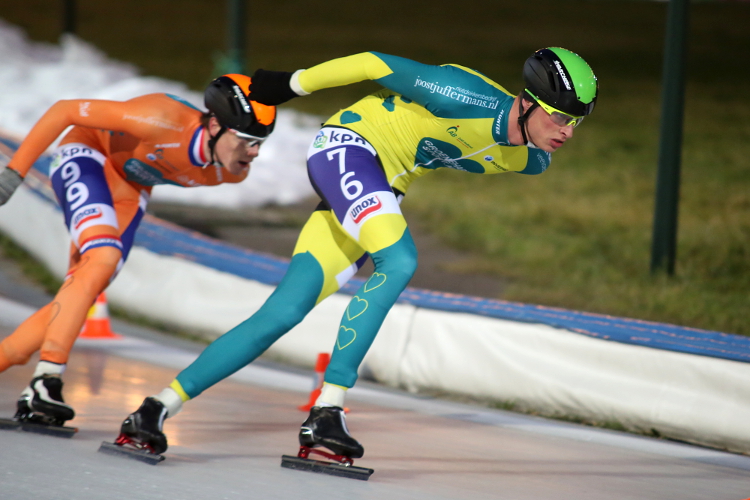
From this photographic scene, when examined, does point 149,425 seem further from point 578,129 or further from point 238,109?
point 578,129

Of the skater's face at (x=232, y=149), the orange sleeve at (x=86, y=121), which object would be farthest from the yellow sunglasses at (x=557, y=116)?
the orange sleeve at (x=86, y=121)

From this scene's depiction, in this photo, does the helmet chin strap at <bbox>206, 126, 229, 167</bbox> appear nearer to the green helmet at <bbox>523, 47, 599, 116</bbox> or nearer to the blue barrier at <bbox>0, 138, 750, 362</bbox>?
the green helmet at <bbox>523, 47, 599, 116</bbox>

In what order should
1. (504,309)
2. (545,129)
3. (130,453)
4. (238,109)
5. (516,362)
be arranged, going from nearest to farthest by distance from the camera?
1. (130,453)
2. (545,129)
3. (238,109)
4. (516,362)
5. (504,309)

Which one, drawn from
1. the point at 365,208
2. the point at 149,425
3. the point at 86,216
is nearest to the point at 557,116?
the point at 365,208

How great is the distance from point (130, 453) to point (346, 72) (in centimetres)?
176

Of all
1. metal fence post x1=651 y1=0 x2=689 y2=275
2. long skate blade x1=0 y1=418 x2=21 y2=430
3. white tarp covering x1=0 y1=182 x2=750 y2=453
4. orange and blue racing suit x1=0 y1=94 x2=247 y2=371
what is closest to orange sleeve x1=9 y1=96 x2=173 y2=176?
orange and blue racing suit x1=0 y1=94 x2=247 y2=371

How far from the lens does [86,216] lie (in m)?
4.39

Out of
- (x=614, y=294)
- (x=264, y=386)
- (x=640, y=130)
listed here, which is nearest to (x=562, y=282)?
(x=614, y=294)

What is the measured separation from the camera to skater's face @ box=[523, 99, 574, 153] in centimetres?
372

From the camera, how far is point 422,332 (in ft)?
19.6

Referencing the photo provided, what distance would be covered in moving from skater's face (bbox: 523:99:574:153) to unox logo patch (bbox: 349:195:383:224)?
0.70 metres

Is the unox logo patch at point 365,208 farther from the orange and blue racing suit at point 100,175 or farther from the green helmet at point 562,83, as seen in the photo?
the orange and blue racing suit at point 100,175

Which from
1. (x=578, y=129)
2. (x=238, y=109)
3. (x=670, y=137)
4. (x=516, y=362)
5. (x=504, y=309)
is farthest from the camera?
(x=578, y=129)

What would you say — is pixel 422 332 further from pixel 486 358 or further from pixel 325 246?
pixel 325 246
